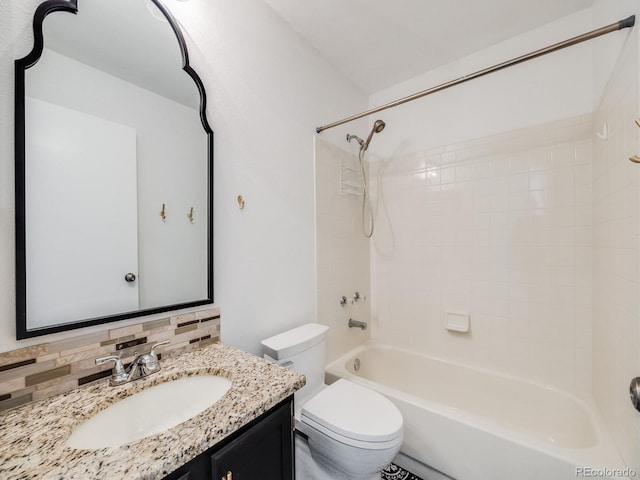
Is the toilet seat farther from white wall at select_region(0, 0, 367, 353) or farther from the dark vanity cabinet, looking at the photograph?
white wall at select_region(0, 0, 367, 353)

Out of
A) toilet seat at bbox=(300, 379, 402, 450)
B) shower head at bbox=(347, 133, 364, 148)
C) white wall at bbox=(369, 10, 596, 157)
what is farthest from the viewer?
shower head at bbox=(347, 133, 364, 148)

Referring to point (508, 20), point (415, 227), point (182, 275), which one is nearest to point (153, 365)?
point (182, 275)

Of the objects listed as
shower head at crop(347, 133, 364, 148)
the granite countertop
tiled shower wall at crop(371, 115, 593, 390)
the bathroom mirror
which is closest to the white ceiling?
shower head at crop(347, 133, 364, 148)

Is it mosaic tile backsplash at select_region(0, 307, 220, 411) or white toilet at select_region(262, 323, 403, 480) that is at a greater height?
mosaic tile backsplash at select_region(0, 307, 220, 411)

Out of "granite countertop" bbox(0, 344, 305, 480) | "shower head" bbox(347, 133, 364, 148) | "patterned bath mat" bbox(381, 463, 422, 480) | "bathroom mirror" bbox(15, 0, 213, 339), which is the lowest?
"patterned bath mat" bbox(381, 463, 422, 480)

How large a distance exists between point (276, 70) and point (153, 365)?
162 cm

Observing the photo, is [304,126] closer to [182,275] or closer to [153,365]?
[182,275]

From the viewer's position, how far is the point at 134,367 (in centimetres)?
92

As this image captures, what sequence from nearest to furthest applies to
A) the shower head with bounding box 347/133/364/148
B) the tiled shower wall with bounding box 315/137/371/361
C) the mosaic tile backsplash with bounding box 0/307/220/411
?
the mosaic tile backsplash with bounding box 0/307/220/411 < the tiled shower wall with bounding box 315/137/371/361 < the shower head with bounding box 347/133/364/148

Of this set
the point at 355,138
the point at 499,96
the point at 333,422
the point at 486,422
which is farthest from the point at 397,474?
the point at 499,96

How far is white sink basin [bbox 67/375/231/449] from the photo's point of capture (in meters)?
0.74

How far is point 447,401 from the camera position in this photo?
1933 mm

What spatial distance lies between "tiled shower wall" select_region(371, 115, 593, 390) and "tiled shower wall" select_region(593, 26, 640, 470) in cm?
14

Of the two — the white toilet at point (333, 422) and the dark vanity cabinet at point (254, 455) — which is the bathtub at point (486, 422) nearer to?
the white toilet at point (333, 422)
